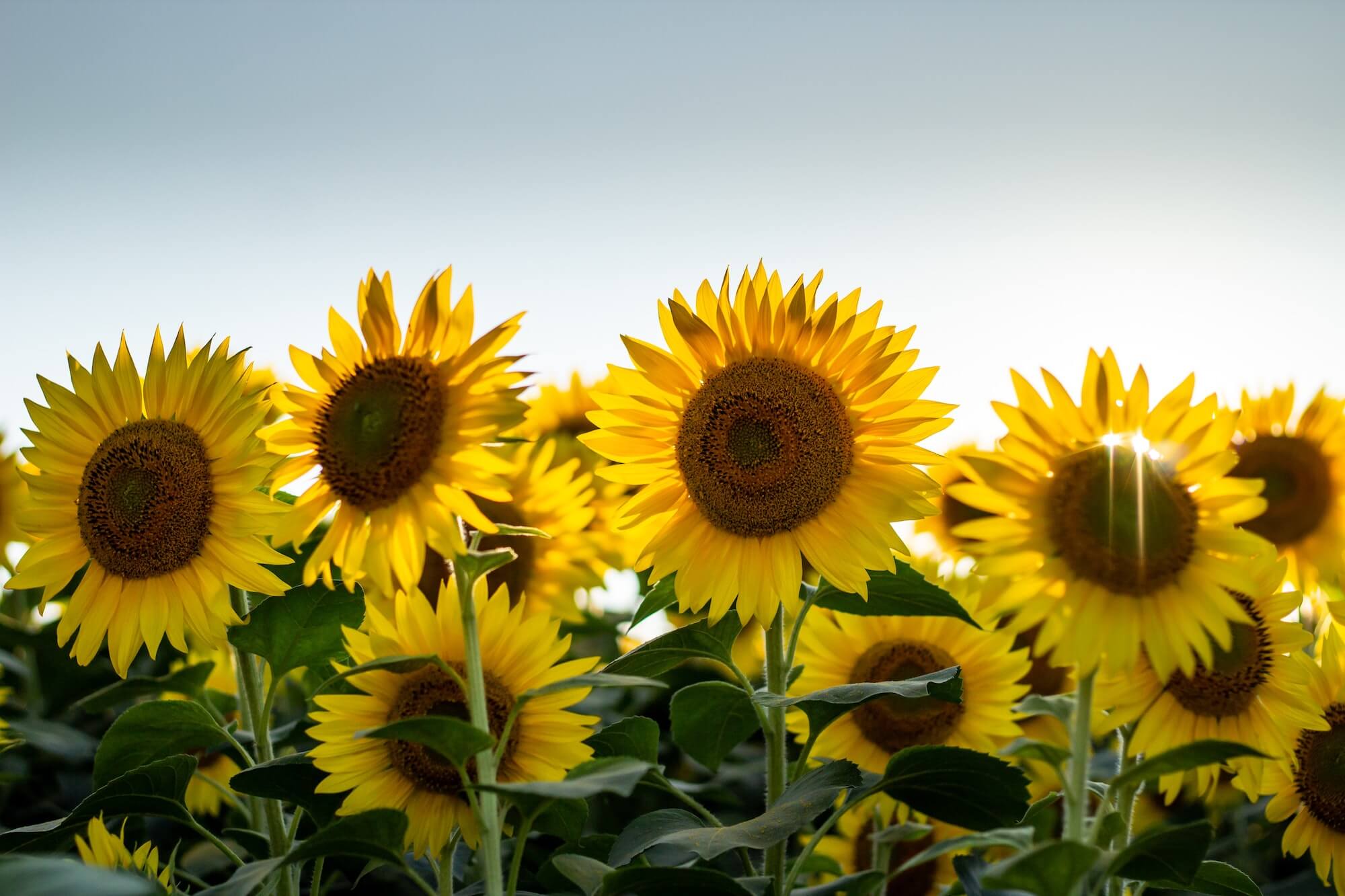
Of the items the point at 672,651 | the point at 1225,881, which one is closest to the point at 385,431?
the point at 672,651

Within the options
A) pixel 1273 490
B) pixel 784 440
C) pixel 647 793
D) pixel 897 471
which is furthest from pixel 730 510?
pixel 1273 490

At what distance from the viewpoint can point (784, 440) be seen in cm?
212

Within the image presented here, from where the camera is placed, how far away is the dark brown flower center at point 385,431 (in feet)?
5.64

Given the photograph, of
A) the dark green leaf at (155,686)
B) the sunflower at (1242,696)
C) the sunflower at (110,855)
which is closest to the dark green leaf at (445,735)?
the sunflower at (110,855)

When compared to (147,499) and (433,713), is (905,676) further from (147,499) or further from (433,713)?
(147,499)

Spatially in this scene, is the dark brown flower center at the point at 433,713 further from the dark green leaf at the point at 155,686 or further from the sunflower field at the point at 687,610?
the dark green leaf at the point at 155,686

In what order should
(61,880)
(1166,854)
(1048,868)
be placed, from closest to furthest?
(61,880)
(1048,868)
(1166,854)

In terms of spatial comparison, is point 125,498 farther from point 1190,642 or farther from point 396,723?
point 1190,642

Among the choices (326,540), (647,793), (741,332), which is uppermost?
(741,332)

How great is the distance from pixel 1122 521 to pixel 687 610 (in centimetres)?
89

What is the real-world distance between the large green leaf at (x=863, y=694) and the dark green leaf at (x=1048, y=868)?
1.31ft

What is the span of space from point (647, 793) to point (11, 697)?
2.48m

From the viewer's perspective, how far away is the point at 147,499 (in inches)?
80.4

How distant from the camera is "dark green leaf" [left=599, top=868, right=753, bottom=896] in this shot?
5.16ft
